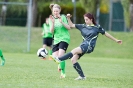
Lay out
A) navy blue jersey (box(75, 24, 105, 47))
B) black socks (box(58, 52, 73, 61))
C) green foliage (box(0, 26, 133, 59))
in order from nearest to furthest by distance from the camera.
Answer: black socks (box(58, 52, 73, 61)) → navy blue jersey (box(75, 24, 105, 47)) → green foliage (box(0, 26, 133, 59))

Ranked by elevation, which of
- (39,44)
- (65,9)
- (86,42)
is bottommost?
(39,44)

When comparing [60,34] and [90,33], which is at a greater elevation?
[90,33]

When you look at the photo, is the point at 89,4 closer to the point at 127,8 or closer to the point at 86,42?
the point at 127,8

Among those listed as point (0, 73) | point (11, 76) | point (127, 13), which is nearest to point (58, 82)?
point (11, 76)

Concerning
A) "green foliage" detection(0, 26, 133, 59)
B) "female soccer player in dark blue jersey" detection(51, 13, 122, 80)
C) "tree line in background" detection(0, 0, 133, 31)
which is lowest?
"green foliage" detection(0, 26, 133, 59)

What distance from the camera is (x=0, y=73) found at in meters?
13.0

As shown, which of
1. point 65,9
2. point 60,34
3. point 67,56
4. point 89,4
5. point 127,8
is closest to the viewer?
point 67,56

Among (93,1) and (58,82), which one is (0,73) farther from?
(93,1)

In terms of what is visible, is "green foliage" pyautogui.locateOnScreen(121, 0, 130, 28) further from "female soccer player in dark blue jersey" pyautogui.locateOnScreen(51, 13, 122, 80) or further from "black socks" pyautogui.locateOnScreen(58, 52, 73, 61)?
"black socks" pyautogui.locateOnScreen(58, 52, 73, 61)

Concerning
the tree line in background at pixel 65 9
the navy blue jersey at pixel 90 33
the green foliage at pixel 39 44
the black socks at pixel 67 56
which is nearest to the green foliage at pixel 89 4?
the tree line in background at pixel 65 9

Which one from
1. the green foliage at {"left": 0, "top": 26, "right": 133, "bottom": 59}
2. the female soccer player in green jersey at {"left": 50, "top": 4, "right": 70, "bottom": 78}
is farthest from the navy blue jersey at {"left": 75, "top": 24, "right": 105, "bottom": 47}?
the green foliage at {"left": 0, "top": 26, "right": 133, "bottom": 59}

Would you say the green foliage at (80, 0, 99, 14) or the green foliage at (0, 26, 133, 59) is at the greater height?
the green foliage at (80, 0, 99, 14)

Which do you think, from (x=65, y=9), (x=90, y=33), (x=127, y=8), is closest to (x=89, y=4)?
(x=127, y=8)

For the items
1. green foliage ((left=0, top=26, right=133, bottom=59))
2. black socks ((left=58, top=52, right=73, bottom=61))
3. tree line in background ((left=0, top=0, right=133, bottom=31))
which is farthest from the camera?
tree line in background ((left=0, top=0, right=133, bottom=31))
